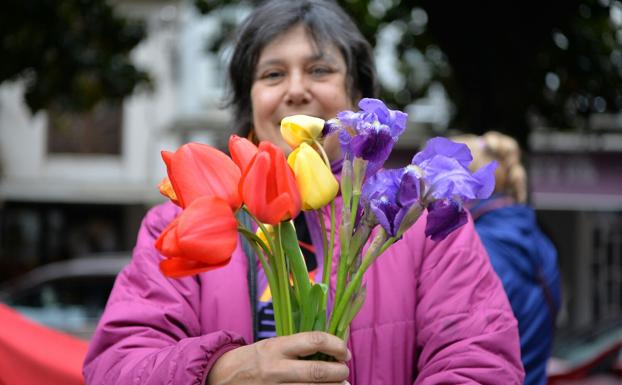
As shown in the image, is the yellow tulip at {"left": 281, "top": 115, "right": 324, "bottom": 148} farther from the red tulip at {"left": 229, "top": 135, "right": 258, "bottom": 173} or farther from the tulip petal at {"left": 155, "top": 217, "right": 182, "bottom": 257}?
the tulip petal at {"left": 155, "top": 217, "right": 182, "bottom": 257}

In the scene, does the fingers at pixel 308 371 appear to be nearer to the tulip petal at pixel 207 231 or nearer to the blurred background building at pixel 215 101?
the tulip petal at pixel 207 231

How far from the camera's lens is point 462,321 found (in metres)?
1.48

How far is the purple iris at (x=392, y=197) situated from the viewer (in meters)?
1.30

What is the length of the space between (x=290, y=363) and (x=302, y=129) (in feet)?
1.21

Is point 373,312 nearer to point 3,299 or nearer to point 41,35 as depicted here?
point 41,35

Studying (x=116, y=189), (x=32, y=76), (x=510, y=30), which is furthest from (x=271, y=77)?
(x=116, y=189)

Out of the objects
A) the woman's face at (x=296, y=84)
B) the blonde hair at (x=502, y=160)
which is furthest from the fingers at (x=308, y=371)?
the blonde hair at (x=502, y=160)

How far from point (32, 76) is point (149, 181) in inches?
301

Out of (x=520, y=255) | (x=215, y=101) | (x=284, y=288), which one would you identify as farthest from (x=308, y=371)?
(x=215, y=101)

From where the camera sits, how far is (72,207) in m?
14.6

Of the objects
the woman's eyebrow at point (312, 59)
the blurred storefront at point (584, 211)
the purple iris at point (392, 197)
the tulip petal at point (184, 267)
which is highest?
the woman's eyebrow at point (312, 59)

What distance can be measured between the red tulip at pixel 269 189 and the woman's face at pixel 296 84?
403mm

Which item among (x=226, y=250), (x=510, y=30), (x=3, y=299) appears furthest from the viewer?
(x=3, y=299)

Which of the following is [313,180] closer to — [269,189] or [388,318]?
[269,189]
